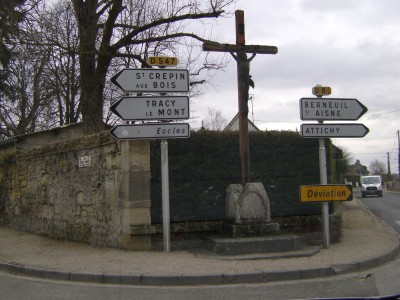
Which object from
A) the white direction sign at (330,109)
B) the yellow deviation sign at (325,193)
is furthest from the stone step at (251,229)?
the white direction sign at (330,109)

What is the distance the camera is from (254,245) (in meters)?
9.28

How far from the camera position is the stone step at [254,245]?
9.21 meters

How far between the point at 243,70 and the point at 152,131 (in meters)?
2.57

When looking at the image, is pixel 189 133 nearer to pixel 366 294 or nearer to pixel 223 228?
pixel 223 228

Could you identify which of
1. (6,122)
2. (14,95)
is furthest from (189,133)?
(6,122)

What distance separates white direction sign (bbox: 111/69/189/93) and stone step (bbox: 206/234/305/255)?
3.31 metres

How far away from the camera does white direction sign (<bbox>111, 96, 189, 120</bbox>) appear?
376 inches

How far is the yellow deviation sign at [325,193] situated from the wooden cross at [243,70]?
4.21 feet

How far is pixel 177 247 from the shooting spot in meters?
10.2

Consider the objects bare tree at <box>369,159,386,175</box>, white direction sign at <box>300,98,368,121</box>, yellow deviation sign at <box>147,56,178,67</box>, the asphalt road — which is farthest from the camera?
bare tree at <box>369,159,386,175</box>

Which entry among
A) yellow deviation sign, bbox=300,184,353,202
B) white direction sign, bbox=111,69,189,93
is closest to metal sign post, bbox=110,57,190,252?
white direction sign, bbox=111,69,189,93

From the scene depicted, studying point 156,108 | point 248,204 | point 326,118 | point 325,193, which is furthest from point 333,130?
point 156,108

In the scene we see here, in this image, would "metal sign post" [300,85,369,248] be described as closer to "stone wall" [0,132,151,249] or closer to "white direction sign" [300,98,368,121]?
"white direction sign" [300,98,368,121]

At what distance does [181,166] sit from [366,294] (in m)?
4.96
